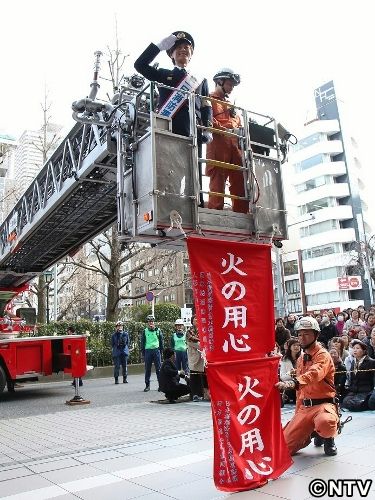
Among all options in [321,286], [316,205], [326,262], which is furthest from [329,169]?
[321,286]

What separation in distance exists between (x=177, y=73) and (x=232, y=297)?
2.34 meters

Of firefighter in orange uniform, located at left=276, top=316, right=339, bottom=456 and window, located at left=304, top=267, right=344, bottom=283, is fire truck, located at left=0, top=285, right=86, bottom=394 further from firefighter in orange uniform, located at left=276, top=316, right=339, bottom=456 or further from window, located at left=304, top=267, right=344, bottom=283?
window, located at left=304, top=267, right=344, bottom=283

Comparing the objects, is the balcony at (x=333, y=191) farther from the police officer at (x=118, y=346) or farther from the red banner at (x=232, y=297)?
the red banner at (x=232, y=297)

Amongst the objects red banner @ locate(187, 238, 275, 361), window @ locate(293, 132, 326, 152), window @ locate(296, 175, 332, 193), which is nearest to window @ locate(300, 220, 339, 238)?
window @ locate(296, 175, 332, 193)

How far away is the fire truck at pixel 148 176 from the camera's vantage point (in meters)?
4.14

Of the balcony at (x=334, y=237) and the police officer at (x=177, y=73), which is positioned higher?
the balcony at (x=334, y=237)

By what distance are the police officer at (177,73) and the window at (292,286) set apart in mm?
53928

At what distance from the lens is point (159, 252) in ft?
69.1

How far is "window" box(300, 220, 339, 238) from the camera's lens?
53000mm

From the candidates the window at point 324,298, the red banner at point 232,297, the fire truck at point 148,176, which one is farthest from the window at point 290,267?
the red banner at point 232,297

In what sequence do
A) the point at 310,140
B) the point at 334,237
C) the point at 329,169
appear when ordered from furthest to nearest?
the point at 310,140 < the point at 329,169 < the point at 334,237

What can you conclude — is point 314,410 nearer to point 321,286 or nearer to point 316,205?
point 321,286

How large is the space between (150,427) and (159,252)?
1355 cm

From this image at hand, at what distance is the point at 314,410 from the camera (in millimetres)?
5469
